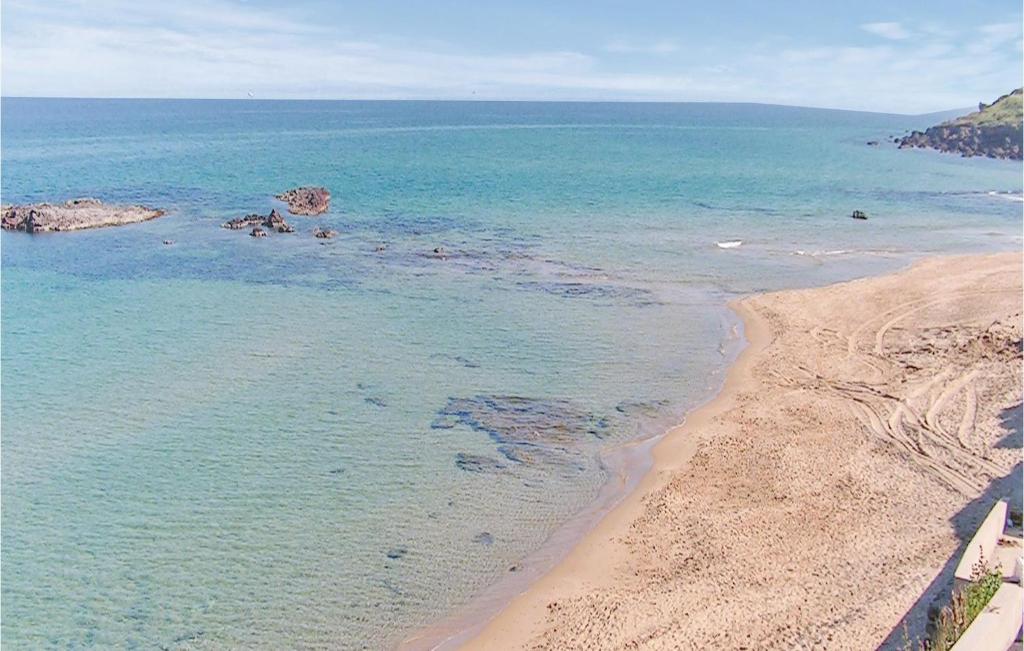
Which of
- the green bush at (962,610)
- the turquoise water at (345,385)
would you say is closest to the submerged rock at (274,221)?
the turquoise water at (345,385)

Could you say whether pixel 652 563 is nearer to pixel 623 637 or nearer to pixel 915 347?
pixel 623 637

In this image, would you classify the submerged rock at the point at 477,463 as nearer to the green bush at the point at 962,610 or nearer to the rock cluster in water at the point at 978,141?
the green bush at the point at 962,610

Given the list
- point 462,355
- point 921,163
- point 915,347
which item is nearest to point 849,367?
point 915,347

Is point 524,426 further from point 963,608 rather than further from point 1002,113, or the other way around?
point 1002,113

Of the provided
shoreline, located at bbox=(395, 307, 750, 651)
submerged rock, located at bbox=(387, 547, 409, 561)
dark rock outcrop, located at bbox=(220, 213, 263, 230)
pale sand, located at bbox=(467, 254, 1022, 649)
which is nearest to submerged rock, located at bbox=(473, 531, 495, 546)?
shoreline, located at bbox=(395, 307, 750, 651)

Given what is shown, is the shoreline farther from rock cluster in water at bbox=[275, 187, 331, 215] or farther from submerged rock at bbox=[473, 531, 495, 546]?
rock cluster in water at bbox=[275, 187, 331, 215]
